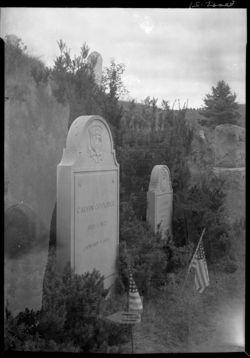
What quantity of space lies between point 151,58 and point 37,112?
3.27ft

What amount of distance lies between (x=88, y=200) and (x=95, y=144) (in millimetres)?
482

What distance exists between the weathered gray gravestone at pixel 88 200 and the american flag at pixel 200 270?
690 mm

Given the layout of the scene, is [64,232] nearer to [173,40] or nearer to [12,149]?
[12,149]

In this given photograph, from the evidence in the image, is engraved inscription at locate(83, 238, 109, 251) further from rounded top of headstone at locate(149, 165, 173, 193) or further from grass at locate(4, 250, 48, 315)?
rounded top of headstone at locate(149, 165, 173, 193)

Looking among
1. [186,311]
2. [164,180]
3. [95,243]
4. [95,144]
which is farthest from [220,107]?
[186,311]

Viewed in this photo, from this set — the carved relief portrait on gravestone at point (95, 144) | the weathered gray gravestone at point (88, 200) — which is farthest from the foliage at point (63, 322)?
the carved relief portrait on gravestone at point (95, 144)

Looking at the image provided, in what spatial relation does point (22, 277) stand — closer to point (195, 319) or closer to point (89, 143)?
point (89, 143)

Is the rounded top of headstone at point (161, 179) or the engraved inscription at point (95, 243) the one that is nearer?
the engraved inscription at point (95, 243)

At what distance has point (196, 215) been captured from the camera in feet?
11.5

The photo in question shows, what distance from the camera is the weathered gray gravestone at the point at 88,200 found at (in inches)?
123

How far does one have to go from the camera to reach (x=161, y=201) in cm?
368

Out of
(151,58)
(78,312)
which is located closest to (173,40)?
(151,58)

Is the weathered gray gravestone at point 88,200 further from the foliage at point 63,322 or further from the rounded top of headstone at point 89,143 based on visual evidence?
the foliage at point 63,322

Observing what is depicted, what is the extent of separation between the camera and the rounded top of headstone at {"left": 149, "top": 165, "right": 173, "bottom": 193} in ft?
11.6
